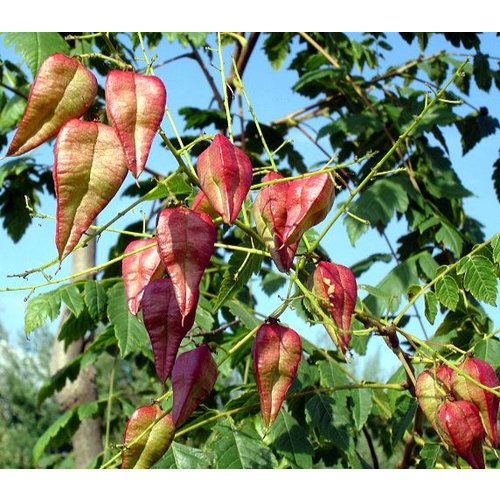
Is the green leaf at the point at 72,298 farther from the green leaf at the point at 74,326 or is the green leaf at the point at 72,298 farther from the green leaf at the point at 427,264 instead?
the green leaf at the point at 427,264

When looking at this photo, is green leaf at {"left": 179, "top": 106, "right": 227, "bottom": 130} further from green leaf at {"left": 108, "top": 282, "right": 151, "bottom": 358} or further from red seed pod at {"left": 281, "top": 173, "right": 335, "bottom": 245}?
red seed pod at {"left": 281, "top": 173, "right": 335, "bottom": 245}

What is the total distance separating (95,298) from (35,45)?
56 centimetres

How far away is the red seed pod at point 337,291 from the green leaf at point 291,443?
39 centimetres

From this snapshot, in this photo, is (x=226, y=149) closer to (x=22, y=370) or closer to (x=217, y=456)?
(x=217, y=456)

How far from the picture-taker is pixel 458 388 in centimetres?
95

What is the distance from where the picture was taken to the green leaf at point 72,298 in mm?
1640

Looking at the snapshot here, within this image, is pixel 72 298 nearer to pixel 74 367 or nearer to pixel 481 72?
pixel 74 367

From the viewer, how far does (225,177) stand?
0.76m

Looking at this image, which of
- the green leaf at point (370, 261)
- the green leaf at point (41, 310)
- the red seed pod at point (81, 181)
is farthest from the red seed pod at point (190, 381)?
the green leaf at point (370, 261)

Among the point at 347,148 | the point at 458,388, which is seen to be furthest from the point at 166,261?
the point at 347,148

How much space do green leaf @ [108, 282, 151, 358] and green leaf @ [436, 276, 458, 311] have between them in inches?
25.6

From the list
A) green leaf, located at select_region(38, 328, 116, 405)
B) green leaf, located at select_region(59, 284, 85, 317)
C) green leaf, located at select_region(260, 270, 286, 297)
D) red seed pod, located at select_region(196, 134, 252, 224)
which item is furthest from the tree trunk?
red seed pod, located at select_region(196, 134, 252, 224)

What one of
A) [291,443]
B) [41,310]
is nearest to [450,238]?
[291,443]

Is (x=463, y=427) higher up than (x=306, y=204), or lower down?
lower down
